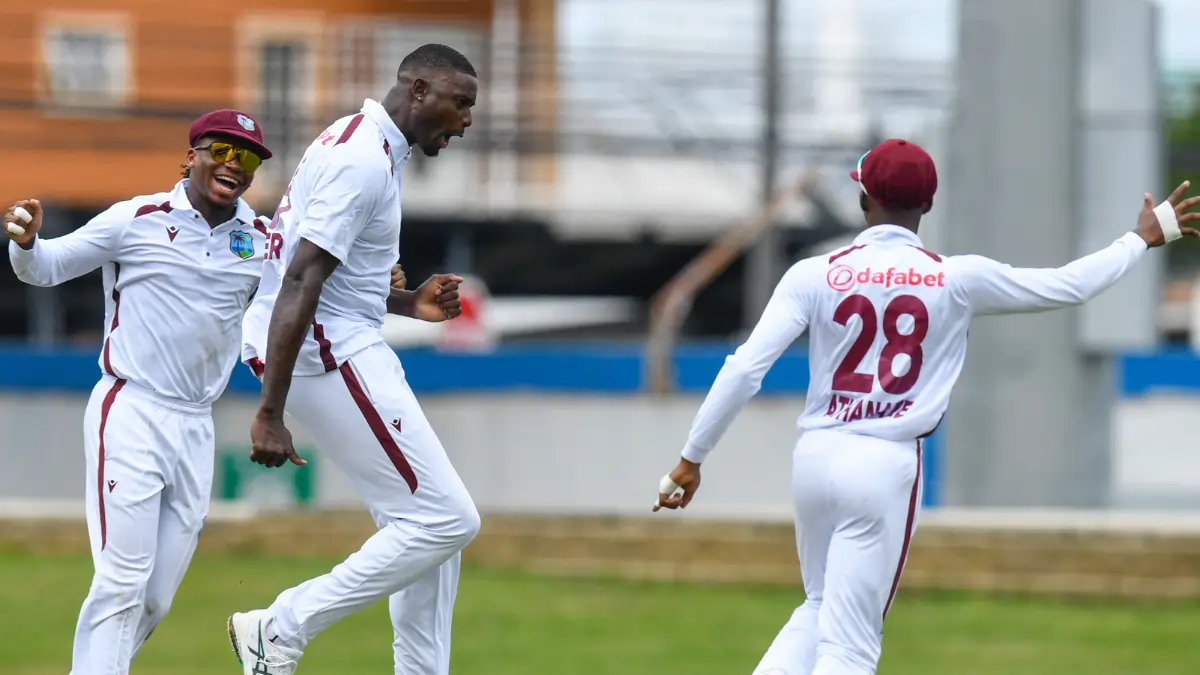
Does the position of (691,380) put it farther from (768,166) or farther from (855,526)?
(855,526)

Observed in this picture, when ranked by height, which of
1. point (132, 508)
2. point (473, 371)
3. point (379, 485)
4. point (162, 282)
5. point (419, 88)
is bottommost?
point (473, 371)

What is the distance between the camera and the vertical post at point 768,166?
19.9 m

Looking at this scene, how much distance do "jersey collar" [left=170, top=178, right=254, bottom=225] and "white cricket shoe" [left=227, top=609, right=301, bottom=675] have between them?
1483mm

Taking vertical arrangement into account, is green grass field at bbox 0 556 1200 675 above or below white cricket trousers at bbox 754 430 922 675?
below

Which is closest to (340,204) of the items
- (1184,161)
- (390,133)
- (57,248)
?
(390,133)

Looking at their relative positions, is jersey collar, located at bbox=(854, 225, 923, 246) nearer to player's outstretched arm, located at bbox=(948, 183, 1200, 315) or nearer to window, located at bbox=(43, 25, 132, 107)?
player's outstretched arm, located at bbox=(948, 183, 1200, 315)

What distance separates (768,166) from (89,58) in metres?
13.3

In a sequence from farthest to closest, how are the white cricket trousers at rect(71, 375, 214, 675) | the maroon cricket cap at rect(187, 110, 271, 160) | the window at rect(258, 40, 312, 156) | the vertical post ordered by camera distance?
the window at rect(258, 40, 312, 156)
the vertical post
the maroon cricket cap at rect(187, 110, 271, 160)
the white cricket trousers at rect(71, 375, 214, 675)

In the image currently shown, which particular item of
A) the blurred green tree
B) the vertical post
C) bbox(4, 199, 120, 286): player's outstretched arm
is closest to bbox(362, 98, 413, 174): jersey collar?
bbox(4, 199, 120, 286): player's outstretched arm

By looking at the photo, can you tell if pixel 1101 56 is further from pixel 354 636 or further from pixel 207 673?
pixel 207 673

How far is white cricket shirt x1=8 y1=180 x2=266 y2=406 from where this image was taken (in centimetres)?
700

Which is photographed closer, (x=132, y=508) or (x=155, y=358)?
(x=132, y=508)

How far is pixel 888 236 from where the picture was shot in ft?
21.8

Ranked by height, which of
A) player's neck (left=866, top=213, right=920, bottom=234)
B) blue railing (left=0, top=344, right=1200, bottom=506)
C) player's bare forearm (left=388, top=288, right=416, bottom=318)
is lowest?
blue railing (left=0, top=344, right=1200, bottom=506)
